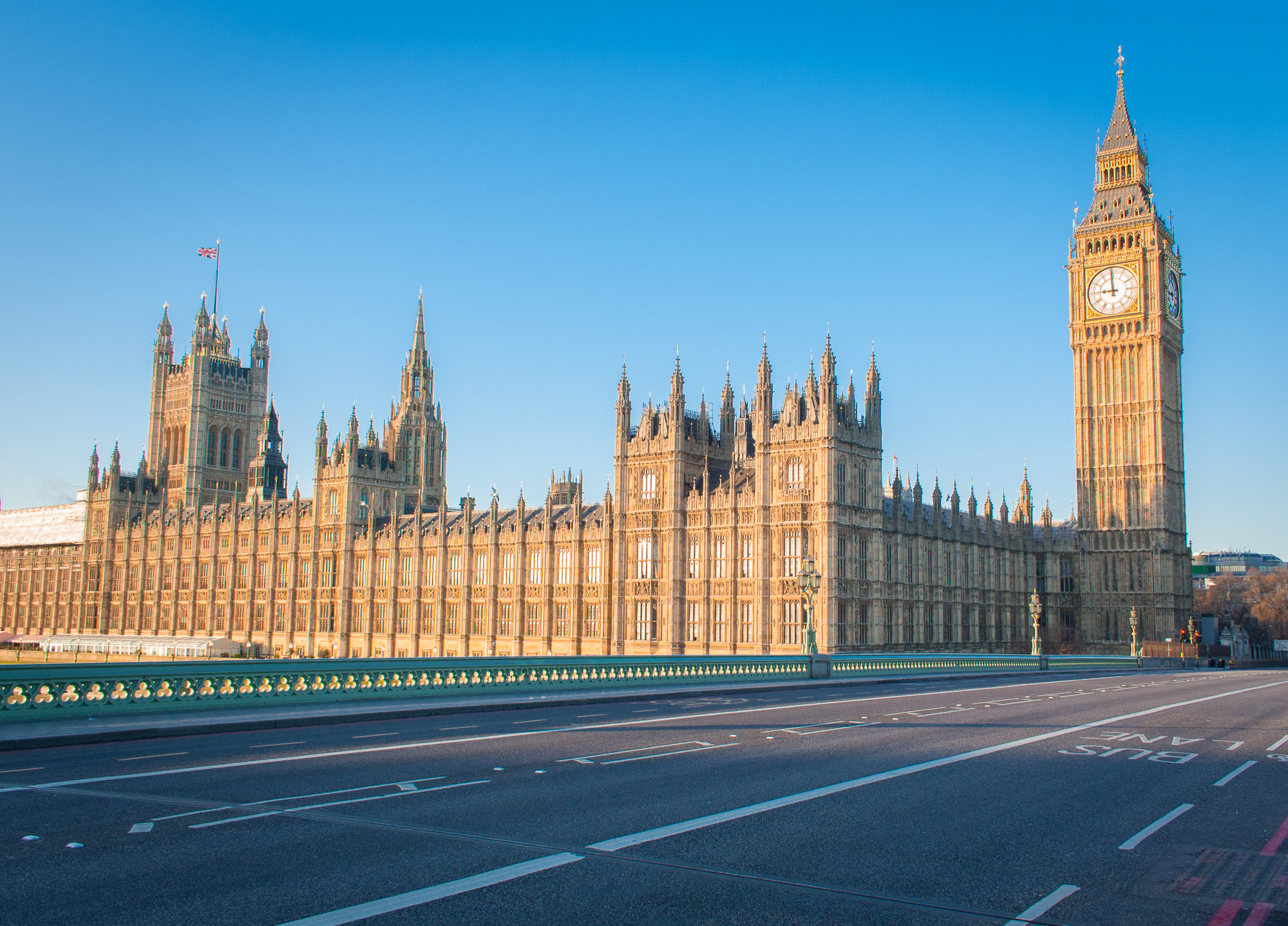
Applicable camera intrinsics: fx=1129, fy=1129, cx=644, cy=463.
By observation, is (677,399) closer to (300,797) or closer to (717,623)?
(717,623)

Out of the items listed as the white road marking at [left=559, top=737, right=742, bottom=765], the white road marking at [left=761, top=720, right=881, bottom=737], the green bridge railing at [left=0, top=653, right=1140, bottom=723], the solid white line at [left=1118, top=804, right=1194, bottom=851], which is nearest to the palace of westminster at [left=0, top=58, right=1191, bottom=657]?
the green bridge railing at [left=0, top=653, right=1140, bottom=723]

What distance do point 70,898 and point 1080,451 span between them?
3611 inches

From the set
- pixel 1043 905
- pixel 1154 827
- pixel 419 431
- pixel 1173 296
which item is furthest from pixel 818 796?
pixel 419 431

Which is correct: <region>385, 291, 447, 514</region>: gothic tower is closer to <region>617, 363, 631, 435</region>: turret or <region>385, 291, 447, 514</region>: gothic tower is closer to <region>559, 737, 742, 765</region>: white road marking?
<region>617, 363, 631, 435</region>: turret

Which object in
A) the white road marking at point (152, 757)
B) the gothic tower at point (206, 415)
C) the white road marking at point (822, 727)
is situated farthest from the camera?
the gothic tower at point (206, 415)

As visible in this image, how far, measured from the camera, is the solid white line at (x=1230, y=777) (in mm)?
15867

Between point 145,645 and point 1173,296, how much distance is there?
92.9 m

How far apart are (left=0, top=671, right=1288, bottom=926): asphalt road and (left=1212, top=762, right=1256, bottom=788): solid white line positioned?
0.21 feet

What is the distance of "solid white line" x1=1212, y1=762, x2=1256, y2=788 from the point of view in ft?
52.1

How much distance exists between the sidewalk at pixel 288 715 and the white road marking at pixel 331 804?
8.20m

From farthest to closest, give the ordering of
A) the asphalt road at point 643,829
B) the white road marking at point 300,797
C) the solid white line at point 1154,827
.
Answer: the white road marking at point 300,797 < the solid white line at point 1154,827 < the asphalt road at point 643,829

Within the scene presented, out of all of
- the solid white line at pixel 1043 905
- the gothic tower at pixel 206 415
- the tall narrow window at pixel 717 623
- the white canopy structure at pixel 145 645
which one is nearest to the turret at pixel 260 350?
the gothic tower at pixel 206 415

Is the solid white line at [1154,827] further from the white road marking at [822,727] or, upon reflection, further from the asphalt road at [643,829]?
the white road marking at [822,727]

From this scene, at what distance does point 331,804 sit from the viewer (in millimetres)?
13031
